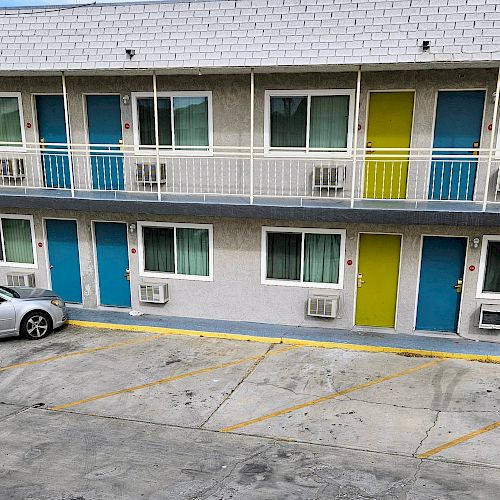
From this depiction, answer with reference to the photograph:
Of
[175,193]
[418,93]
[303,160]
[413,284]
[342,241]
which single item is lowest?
[413,284]

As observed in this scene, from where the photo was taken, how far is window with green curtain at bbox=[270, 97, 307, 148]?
11352mm

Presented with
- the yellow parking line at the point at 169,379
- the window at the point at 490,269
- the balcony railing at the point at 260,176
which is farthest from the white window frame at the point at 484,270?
the yellow parking line at the point at 169,379

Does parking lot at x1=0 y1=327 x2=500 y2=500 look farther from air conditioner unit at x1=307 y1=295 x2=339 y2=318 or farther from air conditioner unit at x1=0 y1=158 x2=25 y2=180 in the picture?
air conditioner unit at x1=0 y1=158 x2=25 y2=180

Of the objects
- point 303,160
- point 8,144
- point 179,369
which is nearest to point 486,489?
point 179,369

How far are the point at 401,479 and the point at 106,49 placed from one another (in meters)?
10.4

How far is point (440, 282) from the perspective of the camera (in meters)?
11.3

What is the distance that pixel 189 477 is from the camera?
674 cm

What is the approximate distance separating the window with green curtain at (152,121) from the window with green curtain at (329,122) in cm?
349

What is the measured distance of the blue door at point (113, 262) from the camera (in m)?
12.9

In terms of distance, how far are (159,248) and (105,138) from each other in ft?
10.2

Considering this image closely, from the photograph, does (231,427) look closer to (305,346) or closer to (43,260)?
(305,346)

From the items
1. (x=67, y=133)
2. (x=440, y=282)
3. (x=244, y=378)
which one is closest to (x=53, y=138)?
(x=67, y=133)

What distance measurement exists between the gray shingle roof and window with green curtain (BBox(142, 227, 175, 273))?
3967 millimetres

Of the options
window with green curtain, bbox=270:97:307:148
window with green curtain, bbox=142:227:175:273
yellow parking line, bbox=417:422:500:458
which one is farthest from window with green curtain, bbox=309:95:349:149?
yellow parking line, bbox=417:422:500:458
